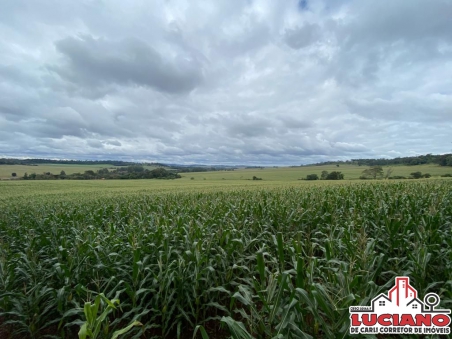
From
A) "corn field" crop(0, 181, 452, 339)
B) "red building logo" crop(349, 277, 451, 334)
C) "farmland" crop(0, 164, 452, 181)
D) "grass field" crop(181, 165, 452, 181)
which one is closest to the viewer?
"red building logo" crop(349, 277, 451, 334)

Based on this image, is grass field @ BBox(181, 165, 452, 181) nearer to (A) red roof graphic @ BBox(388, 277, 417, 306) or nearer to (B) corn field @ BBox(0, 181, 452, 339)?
(B) corn field @ BBox(0, 181, 452, 339)

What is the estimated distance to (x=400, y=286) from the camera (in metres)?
2.66

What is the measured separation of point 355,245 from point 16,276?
6037mm

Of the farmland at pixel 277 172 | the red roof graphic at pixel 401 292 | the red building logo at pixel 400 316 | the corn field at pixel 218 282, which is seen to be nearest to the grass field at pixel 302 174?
the farmland at pixel 277 172

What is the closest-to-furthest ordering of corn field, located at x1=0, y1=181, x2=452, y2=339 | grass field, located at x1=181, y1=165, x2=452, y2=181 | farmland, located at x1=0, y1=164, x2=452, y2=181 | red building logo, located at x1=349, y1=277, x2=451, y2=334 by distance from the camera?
red building logo, located at x1=349, y1=277, x2=451, y2=334
corn field, located at x1=0, y1=181, x2=452, y2=339
grass field, located at x1=181, y1=165, x2=452, y2=181
farmland, located at x1=0, y1=164, x2=452, y2=181

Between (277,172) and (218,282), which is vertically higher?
(277,172)

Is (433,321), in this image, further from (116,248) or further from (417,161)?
(417,161)

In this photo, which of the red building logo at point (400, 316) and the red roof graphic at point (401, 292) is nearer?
the red building logo at point (400, 316)

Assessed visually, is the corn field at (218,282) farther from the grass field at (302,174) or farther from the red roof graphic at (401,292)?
the grass field at (302,174)

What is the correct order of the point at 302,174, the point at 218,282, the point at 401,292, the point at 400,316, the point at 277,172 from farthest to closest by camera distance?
1. the point at 277,172
2. the point at 302,174
3. the point at 218,282
4. the point at 401,292
5. the point at 400,316

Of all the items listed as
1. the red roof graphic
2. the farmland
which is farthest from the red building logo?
the farmland

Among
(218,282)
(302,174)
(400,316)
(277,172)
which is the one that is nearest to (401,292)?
(400,316)

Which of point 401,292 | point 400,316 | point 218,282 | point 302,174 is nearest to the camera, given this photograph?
point 400,316

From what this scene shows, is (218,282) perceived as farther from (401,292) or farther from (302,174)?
(302,174)
